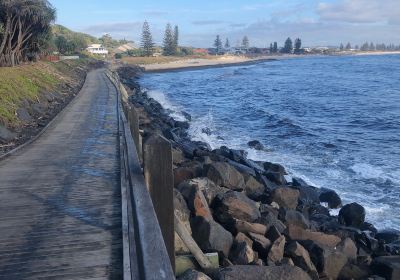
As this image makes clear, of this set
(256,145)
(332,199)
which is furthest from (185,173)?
(256,145)

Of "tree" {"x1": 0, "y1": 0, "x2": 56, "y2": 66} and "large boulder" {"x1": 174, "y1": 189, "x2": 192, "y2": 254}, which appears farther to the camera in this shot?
"tree" {"x1": 0, "y1": 0, "x2": 56, "y2": 66}

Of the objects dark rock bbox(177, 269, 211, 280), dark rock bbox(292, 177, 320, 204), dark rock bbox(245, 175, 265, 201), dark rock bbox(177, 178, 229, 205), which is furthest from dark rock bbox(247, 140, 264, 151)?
dark rock bbox(177, 269, 211, 280)

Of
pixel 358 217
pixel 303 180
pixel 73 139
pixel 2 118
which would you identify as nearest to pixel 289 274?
pixel 358 217

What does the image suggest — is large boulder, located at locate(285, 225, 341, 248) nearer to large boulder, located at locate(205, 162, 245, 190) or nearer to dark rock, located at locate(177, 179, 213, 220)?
dark rock, located at locate(177, 179, 213, 220)

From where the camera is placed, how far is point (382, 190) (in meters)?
15.0

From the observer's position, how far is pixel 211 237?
24.1 feet

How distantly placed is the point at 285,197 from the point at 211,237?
14.9ft

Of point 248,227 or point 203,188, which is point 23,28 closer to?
point 203,188

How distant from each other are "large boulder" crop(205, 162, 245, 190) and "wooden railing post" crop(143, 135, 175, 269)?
20.4ft

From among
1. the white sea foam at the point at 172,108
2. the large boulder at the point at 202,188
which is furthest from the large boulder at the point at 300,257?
the white sea foam at the point at 172,108

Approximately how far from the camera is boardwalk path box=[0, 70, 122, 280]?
16.0 ft

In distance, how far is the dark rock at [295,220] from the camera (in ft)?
32.6

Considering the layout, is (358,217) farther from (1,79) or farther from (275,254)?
(1,79)

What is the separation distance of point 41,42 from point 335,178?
37397 mm
